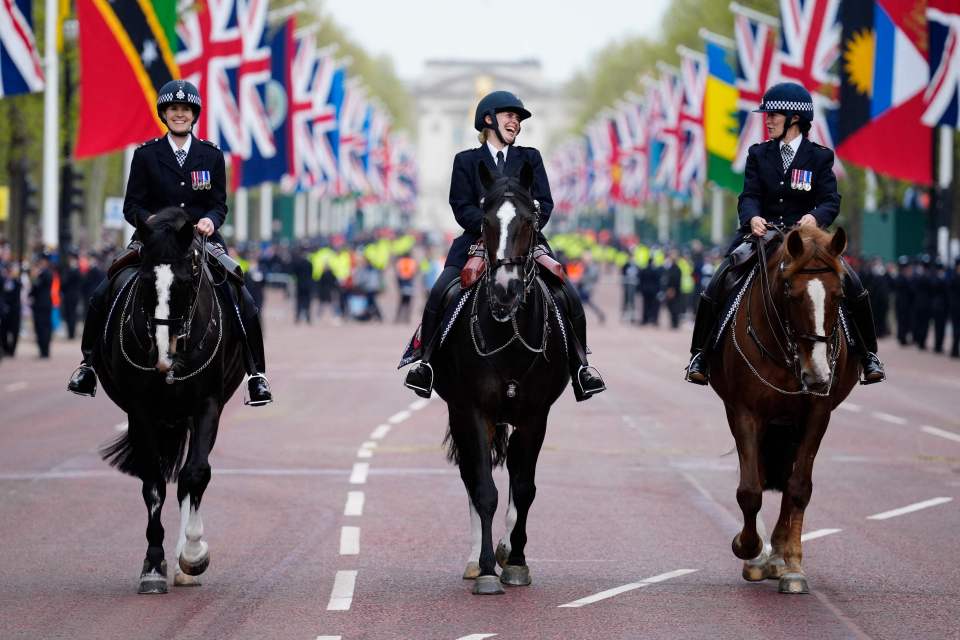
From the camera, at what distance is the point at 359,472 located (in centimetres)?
1567

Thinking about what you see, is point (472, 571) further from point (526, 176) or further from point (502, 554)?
point (526, 176)

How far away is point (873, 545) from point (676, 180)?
4720 centimetres

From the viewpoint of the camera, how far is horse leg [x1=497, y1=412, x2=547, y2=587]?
1023 centimetres

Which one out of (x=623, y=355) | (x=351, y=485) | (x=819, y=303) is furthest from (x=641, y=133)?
(x=819, y=303)

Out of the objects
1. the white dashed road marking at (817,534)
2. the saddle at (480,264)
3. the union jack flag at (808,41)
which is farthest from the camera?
the union jack flag at (808,41)

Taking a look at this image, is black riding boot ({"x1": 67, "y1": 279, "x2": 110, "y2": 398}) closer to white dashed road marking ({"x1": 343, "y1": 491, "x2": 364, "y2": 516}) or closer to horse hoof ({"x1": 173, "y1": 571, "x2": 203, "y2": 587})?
horse hoof ({"x1": 173, "y1": 571, "x2": 203, "y2": 587})

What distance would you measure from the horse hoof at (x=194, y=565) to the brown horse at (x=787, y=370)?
2897 millimetres

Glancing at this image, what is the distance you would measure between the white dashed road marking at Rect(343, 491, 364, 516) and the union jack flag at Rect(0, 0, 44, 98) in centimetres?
1429

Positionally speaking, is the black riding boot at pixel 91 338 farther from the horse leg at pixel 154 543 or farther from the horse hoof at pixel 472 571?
the horse hoof at pixel 472 571

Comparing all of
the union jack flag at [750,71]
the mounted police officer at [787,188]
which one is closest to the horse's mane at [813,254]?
the mounted police officer at [787,188]

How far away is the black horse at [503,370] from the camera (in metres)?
9.69

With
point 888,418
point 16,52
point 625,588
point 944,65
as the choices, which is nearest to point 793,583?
point 625,588

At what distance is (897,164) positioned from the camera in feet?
105

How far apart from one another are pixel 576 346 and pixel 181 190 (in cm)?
243
